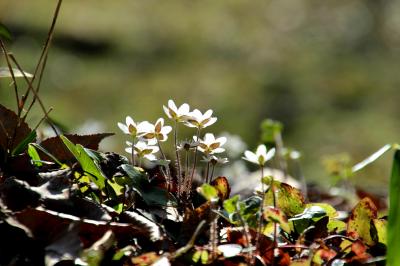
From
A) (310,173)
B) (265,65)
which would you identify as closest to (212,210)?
(310,173)

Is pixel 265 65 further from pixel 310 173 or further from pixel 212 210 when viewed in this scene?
pixel 212 210

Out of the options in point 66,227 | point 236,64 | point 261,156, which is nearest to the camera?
point 66,227

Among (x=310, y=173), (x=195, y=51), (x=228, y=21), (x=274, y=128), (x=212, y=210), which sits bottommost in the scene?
(x=212, y=210)

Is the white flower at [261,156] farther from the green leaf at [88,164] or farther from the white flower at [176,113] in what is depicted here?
the green leaf at [88,164]

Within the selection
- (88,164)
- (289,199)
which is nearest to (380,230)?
(289,199)

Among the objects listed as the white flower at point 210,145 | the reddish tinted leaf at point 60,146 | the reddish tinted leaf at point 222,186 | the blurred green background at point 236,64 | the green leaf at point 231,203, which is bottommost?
the green leaf at point 231,203

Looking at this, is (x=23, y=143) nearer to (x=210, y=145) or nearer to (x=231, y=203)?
(x=210, y=145)

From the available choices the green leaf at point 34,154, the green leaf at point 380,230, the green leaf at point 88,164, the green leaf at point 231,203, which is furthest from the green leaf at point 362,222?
the green leaf at point 34,154
